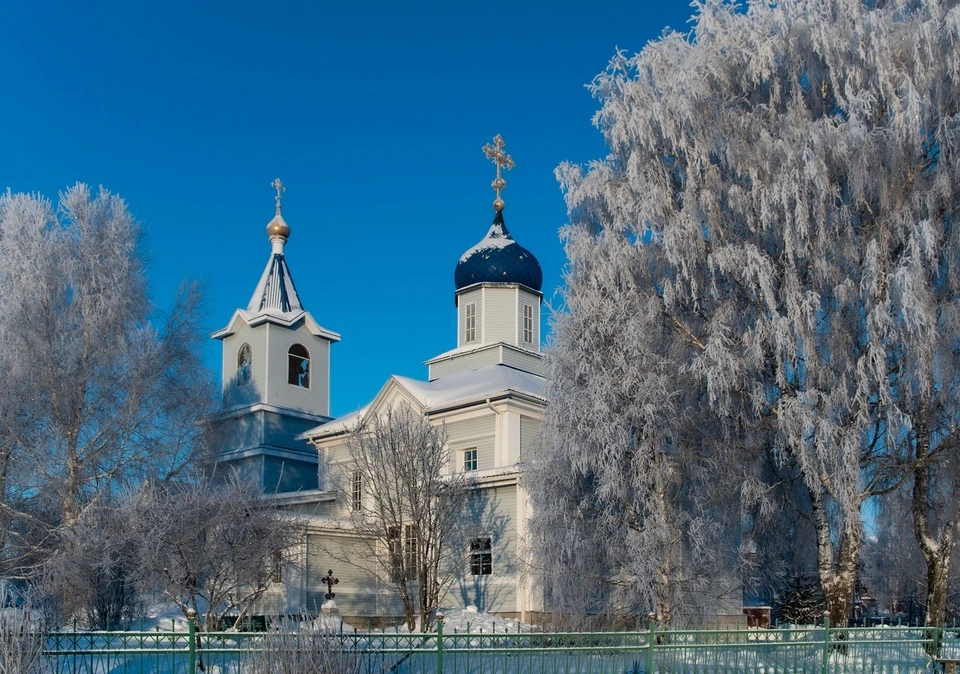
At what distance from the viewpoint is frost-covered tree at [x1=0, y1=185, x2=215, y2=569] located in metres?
21.2

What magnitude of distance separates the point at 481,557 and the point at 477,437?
134 inches

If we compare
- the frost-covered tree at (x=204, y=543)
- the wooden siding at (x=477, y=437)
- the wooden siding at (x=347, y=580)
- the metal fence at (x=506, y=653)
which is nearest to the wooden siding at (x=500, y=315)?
the wooden siding at (x=477, y=437)

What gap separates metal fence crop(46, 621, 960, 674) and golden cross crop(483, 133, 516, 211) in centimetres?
2118

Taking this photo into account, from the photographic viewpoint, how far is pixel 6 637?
9.29m

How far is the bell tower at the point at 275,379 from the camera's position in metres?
32.9

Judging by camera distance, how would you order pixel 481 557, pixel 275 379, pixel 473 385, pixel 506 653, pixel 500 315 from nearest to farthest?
pixel 506 653 → pixel 481 557 → pixel 473 385 → pixel 500 315 → pixel 275 379

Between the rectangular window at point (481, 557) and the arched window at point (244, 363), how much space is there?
12.9 meters

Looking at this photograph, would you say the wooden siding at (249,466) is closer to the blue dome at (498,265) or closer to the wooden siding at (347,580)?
the wooden siding at (347,580)

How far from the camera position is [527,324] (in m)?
31.5

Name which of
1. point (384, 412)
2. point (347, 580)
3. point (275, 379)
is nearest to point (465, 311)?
point (384, 412)

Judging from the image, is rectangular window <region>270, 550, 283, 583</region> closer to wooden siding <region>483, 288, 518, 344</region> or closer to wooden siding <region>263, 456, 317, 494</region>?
wooden siding <region>263, 456, 317, 494</region>

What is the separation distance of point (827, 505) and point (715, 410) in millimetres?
3285

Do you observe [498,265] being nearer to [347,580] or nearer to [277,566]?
[347,580]

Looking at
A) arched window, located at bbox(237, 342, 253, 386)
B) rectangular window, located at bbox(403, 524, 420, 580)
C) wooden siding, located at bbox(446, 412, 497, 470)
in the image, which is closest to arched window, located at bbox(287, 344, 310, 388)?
arched window, located at bbox(237, 342, 253, 386)
